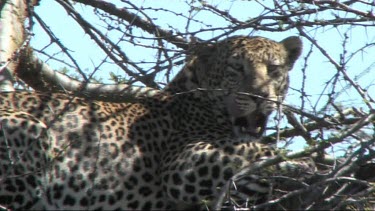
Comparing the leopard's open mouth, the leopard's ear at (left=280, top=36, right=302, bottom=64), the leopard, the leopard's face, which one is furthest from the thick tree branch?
the leopard's ear at (left=280, top=36, right=302, bottom=64)

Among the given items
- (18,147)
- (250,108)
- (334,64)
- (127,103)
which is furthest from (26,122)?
(334,64)

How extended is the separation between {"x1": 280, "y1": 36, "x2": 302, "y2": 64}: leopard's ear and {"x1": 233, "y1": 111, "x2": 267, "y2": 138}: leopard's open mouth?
92 cm

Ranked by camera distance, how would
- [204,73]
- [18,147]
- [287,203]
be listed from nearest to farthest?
[287,203] < [18,147] < [204,73]

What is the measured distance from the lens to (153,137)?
8.88m

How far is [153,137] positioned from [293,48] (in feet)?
5.55

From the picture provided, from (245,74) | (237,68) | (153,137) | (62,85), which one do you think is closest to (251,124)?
(245,74)

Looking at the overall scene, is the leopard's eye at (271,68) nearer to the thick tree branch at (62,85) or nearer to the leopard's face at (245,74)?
the leopard's face at (245,74)

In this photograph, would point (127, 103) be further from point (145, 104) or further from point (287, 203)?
point (287, 203)

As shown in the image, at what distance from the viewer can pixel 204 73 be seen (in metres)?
9.32

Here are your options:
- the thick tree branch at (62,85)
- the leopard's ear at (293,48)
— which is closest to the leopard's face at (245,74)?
the leopard's ear at (293,48)

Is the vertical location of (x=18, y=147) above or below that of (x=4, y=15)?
below

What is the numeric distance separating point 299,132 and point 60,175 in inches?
76.9

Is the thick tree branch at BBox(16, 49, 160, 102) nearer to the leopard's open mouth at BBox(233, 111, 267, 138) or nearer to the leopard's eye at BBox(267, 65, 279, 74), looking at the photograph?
the leopard's open mouth at BBox(233, 111, 267, 138)

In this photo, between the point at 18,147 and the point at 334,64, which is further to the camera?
the point at 18,147
